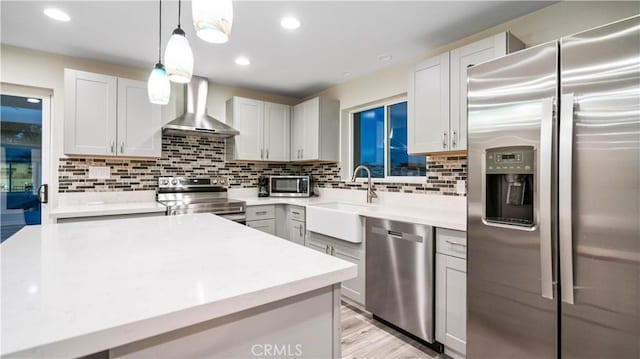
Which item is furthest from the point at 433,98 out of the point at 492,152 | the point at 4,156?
the point at 4,156

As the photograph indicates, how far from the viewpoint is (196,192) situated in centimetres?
355

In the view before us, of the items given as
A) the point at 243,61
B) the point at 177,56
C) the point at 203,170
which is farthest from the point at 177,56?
the point at 203,170

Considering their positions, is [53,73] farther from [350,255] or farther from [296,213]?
[350,255]

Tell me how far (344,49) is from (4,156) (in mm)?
3231

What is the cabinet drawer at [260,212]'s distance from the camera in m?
3.35

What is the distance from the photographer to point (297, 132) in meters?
3.97

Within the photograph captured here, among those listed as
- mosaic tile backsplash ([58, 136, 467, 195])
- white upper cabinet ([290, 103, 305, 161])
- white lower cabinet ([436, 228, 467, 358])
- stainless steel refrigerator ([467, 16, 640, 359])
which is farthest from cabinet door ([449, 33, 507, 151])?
white upper cabinet ([290, 103, 305, 161])

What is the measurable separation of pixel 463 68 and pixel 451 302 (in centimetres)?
161

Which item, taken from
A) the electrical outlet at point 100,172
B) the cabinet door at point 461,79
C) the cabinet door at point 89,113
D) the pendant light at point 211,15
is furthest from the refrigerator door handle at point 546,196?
the electrical outlet at point 100,172

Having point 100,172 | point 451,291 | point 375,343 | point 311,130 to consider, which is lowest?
point 375,343

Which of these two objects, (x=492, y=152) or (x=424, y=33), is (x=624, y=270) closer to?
(x=492, y=152)

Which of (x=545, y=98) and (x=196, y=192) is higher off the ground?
(x=545, y=98)

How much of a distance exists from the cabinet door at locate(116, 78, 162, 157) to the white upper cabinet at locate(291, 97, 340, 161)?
1.64 m

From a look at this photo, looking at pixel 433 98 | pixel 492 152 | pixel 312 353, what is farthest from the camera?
pixel 433 98
